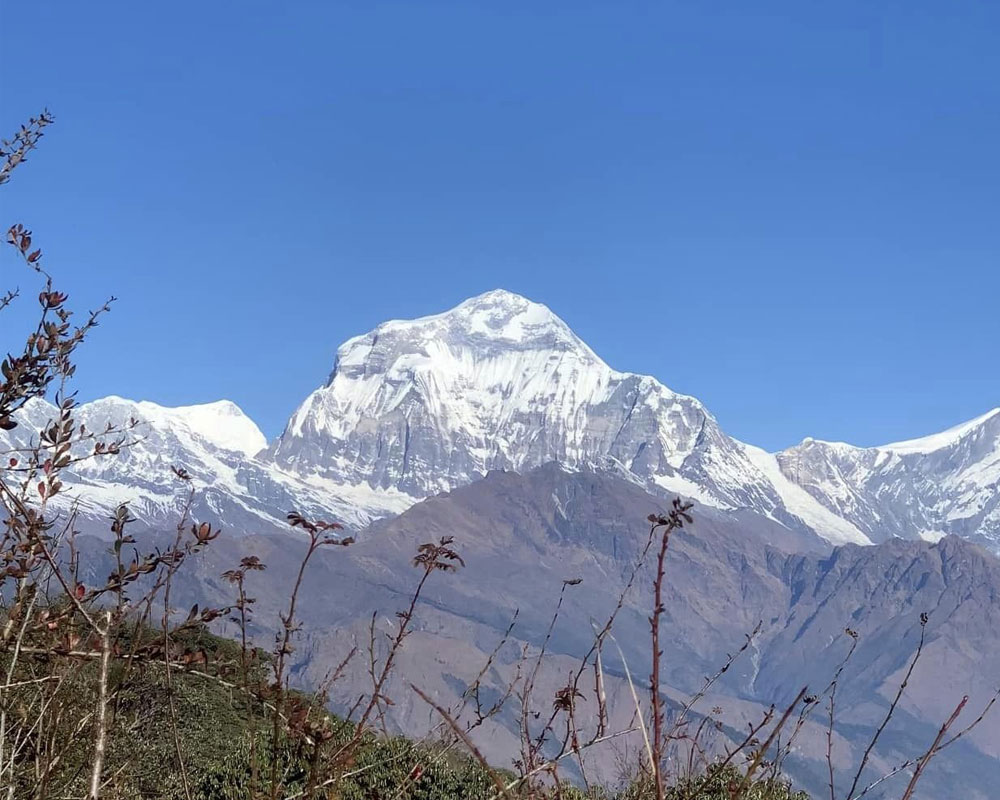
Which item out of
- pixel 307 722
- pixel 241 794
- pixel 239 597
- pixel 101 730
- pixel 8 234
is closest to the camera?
pixel 101 730

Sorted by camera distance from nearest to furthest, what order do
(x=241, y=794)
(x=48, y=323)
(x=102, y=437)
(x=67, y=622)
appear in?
(x=67, y=622)
(x=48, y=323)
(x=102, y=437)
(x=241, y=794)

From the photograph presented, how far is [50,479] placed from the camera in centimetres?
466

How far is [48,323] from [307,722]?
2.34 metres

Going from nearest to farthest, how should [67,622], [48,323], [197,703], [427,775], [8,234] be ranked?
[67,622] → [48,323] → [8,234] → [427,775] → [197,703]

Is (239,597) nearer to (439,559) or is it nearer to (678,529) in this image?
(439,559)

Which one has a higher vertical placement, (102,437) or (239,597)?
(102,437)

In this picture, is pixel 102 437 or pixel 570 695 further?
pixel 102 437

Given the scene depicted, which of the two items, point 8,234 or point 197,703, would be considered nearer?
point 8,234

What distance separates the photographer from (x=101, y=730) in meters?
2.49

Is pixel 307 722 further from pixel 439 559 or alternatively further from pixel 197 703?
pixel 197 703

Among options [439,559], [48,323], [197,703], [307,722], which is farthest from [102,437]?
[197,703]

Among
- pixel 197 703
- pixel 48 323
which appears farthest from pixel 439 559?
pixel 197 703

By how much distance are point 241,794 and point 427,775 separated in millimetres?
2793

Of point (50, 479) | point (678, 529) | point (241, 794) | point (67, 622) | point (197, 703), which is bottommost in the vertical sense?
point (197, 703)
